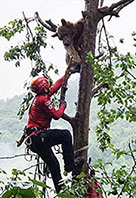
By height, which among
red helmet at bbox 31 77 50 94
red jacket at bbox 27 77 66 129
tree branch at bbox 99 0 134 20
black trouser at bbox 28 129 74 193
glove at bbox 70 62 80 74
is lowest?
black trouser at bbox 28 129 74 193

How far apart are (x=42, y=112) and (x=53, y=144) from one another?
310 millimetres

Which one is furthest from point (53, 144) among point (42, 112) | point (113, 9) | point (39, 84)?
point (113, 9)

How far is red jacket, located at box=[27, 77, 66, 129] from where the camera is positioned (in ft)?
12.5

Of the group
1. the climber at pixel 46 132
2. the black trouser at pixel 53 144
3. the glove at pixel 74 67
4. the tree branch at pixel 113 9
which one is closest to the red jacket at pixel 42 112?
the climber at pixel 46 132

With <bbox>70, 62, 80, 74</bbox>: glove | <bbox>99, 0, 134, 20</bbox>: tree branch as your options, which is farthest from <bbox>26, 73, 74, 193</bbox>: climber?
<bbox>99, 0, 134, 20</bbox>: tree branch

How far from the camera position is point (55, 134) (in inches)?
151

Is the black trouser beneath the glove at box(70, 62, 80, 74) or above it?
beneath

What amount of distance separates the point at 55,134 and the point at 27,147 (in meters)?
0.36

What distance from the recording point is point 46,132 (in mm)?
3861

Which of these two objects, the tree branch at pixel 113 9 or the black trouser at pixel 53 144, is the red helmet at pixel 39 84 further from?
the tree branch at pixel 113 9

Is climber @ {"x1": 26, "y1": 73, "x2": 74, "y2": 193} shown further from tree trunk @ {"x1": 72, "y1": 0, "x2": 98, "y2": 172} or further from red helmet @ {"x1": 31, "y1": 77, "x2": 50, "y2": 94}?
tree trunk @ {"x1": 72, "y1": 0, "x2": 98, "y2": 172}

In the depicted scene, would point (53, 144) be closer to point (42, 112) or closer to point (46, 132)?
point (46, 132)

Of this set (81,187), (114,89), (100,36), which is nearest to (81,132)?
(114,89)

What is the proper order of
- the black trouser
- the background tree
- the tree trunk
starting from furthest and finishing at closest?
1. the tree trunk
2. the black trouser
3. the background tree
